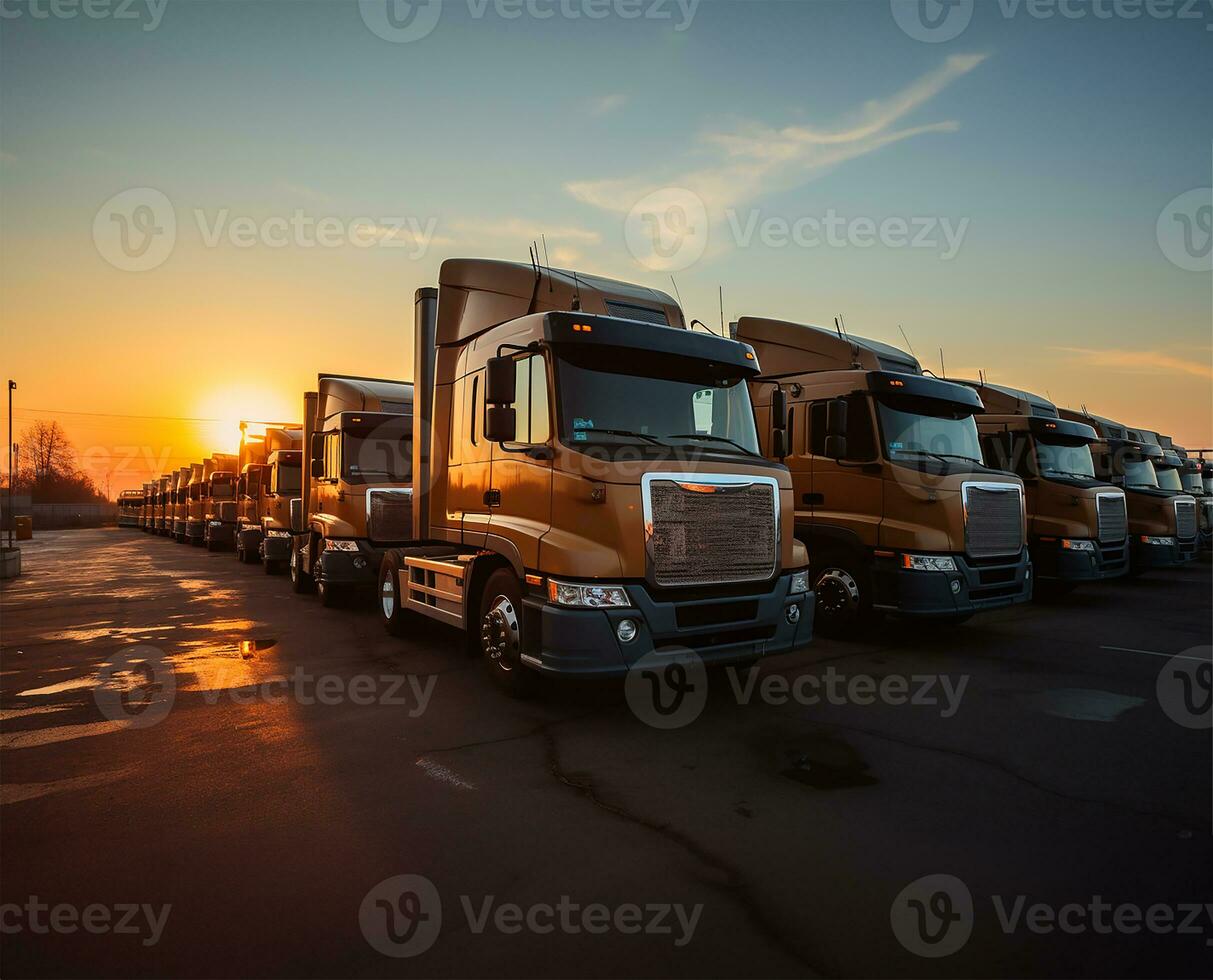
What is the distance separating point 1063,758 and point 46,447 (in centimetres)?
11711

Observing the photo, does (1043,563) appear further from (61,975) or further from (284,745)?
(61,975)

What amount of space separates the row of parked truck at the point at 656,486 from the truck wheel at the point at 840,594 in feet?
0.09

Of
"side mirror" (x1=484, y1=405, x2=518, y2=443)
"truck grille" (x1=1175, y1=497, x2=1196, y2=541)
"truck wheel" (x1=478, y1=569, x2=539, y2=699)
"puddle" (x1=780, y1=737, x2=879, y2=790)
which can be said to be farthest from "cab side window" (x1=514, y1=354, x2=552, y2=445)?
"truck grille" (x1=1175, y1=497, x2=1196, y2=541)

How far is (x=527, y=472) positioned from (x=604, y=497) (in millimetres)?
908

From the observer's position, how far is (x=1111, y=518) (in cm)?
1231

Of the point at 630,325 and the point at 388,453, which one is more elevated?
the point at 630,325

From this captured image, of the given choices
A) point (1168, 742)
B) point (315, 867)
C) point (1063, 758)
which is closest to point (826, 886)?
point (315, 867)

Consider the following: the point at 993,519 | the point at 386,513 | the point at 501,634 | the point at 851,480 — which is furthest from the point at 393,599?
the point at 993,519

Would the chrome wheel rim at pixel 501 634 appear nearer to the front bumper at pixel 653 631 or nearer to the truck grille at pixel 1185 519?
the front bumper at pixel 653 631

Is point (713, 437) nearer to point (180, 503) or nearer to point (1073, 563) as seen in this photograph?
point (1073, 563)

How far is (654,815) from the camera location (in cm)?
407

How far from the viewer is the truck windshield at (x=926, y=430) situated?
340 inches

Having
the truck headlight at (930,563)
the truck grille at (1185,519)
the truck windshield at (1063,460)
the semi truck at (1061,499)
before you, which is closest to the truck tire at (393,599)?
the truck headlight at (930,563)

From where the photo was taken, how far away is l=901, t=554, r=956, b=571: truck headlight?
8148 millimetres
